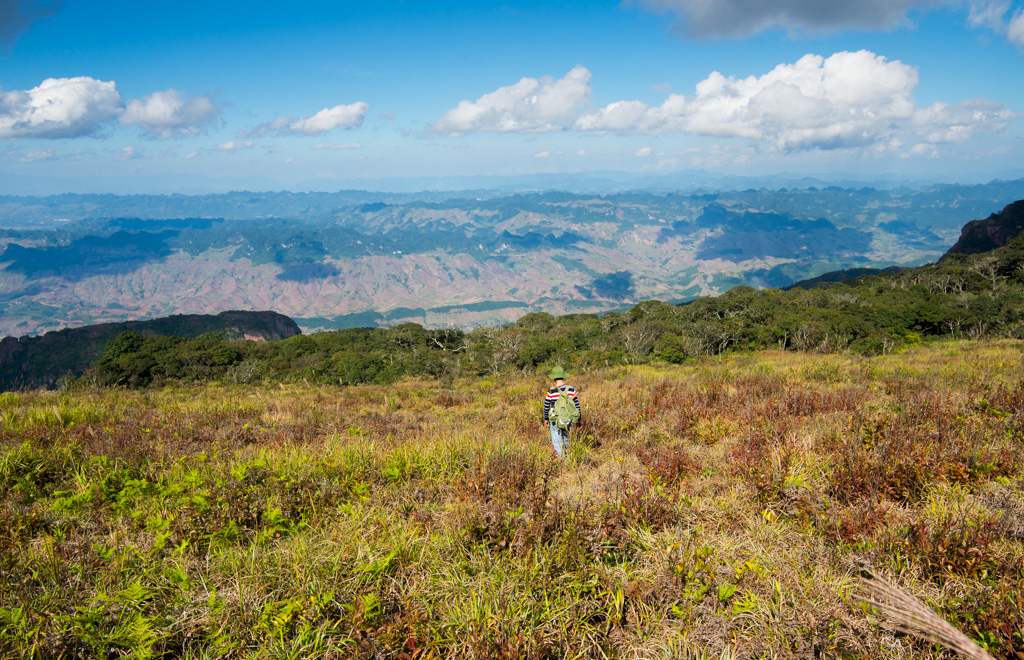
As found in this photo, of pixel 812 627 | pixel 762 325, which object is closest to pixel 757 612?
pixel 812 627

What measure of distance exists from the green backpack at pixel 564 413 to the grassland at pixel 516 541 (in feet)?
1.89

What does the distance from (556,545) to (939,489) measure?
3880mm

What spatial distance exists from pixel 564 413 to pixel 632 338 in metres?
43.9

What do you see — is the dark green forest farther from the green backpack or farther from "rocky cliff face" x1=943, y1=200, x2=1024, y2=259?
"rocky cliff face" x1=943, y1=200, x2=1024, y2=259

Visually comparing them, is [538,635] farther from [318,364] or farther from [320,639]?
[318,364]

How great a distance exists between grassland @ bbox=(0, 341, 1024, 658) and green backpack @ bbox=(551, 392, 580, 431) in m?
0.58

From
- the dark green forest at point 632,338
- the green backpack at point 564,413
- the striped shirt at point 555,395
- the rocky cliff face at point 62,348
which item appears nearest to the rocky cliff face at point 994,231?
the dark green forest at point 632,338

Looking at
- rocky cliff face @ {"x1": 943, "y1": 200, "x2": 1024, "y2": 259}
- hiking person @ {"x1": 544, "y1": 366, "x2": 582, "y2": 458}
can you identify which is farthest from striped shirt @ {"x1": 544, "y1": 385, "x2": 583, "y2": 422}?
rocky cliff face @ {"x1": 943, "y1": 200, "x2": 1024, "y2": 259}

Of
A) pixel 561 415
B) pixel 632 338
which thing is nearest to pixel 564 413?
pixel 561 415

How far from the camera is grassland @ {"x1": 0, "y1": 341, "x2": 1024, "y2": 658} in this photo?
9.40 feet

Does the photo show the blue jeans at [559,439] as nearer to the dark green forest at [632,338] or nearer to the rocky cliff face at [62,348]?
the dark green forest at [632,338]

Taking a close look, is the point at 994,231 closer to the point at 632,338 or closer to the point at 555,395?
the point at 632,338

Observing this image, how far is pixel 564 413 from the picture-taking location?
732 centimetres

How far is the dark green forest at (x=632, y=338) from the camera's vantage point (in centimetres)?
3988
